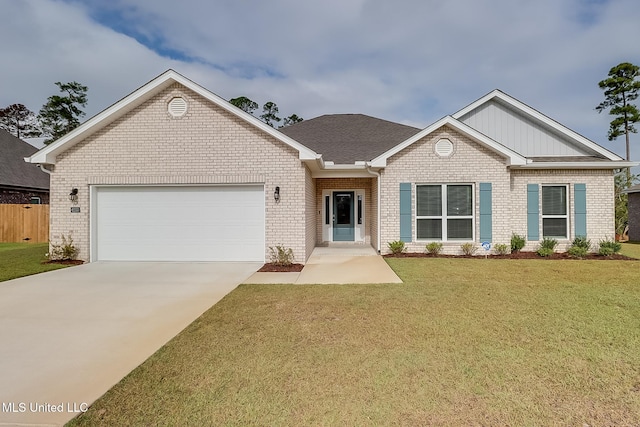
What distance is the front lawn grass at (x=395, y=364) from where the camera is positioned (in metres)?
2.32

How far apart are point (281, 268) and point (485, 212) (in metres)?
6.83

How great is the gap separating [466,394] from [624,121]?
32768 mm

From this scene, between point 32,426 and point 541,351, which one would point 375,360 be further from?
point 32,426

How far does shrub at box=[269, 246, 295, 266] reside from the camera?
342 inches

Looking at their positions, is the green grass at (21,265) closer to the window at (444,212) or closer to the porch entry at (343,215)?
the porch entry at (343,215)

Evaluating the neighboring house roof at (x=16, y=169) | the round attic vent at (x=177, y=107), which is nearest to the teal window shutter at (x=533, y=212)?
the round attic vent at (x=177, y=107)

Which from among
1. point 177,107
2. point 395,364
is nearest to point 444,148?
point 177,107

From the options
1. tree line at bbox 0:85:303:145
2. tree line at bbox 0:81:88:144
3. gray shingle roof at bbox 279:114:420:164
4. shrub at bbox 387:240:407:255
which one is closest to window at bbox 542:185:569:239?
shrub at bbox 387:240:407:255

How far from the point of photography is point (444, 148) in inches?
402

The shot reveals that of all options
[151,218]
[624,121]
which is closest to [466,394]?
[151,218]

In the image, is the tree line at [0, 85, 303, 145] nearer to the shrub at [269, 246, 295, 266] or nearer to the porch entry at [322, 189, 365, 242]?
the porch entry at [322, 189, 365, 242]

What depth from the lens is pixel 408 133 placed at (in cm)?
1490

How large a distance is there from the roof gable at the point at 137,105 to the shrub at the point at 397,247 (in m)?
3.82

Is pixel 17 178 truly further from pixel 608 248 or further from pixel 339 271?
pixel 608 248
